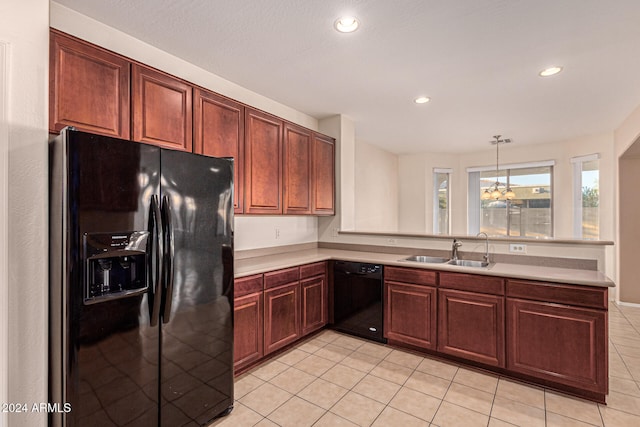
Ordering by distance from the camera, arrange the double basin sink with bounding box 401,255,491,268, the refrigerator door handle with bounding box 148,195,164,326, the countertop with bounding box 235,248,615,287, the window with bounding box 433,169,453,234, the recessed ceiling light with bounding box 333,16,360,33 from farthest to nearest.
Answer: the window with bounding box 433,169,453,234 → the double basin sink with bounding box 401,255,491,268 → the countertop with bounding box 235,248,615,287 → the recessed ceiling light with bounding box 333,16,360,33 → the refrigerator door handle with bounding box 148,195,164,326

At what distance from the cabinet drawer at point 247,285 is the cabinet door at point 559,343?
6.70 feet

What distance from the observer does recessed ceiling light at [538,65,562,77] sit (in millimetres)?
2725

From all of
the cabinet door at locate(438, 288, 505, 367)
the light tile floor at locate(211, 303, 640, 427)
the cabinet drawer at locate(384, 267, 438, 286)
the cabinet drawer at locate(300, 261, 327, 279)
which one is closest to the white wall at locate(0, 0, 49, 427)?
the light tile floor at locate(211, 303, 640, 427)

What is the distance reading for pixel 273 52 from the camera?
2.48 meters

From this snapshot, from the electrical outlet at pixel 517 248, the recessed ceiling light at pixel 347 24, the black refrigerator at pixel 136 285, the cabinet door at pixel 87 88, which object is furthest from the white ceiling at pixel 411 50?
the electrical outlet at pixel 517 248

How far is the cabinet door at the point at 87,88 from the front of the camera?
5.85 ft

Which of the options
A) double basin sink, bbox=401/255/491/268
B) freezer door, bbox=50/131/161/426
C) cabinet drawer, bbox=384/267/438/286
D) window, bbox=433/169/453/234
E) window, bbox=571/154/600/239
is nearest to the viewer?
freezer door, bbox=50/131/161/426

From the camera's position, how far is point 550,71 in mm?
2781

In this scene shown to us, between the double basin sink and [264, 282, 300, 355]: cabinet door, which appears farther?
the double basin sink

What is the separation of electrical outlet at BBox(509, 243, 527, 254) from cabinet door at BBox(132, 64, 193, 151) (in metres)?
3.02

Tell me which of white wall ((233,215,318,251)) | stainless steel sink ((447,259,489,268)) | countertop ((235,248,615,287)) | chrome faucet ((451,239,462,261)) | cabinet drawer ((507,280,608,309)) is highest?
white wall ((233,215,318,251))

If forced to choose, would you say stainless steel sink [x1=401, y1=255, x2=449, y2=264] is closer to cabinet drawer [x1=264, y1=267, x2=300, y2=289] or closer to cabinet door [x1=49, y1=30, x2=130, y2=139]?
cabinet drawer [x1=264, y1=267, x2=300, y2=289]

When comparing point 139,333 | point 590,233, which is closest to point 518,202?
point 590,233

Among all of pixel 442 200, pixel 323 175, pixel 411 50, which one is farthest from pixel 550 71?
pixel 442 200
